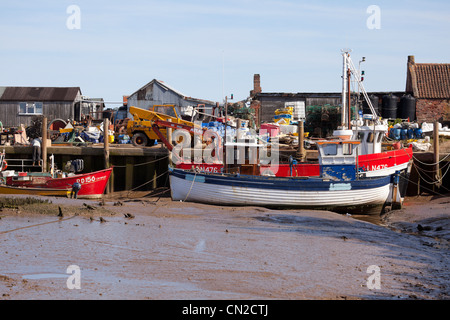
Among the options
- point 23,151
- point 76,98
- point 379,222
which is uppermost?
point 76,98

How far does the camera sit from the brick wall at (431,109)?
3719cm

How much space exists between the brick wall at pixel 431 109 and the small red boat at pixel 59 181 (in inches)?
901

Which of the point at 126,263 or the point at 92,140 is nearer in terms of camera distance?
the point at 126,263

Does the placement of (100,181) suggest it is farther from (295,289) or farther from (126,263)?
(295,289)

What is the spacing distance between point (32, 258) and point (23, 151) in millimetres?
18159

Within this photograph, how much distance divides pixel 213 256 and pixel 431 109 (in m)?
30.2

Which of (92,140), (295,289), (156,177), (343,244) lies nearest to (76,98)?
(92,140)

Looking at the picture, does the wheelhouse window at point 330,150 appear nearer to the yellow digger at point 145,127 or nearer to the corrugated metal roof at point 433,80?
the yellow digger at point 145,127

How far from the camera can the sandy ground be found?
8.61 metres

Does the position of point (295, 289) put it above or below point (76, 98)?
below

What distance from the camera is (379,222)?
19094 mm

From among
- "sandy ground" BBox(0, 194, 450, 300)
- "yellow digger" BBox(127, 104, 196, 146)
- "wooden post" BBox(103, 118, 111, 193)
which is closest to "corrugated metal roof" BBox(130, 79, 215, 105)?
"yellow digger" BBox(127, 104, 196, 146)

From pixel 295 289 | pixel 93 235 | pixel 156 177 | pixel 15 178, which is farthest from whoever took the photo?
pixel 156 177

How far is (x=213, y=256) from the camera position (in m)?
11.1
